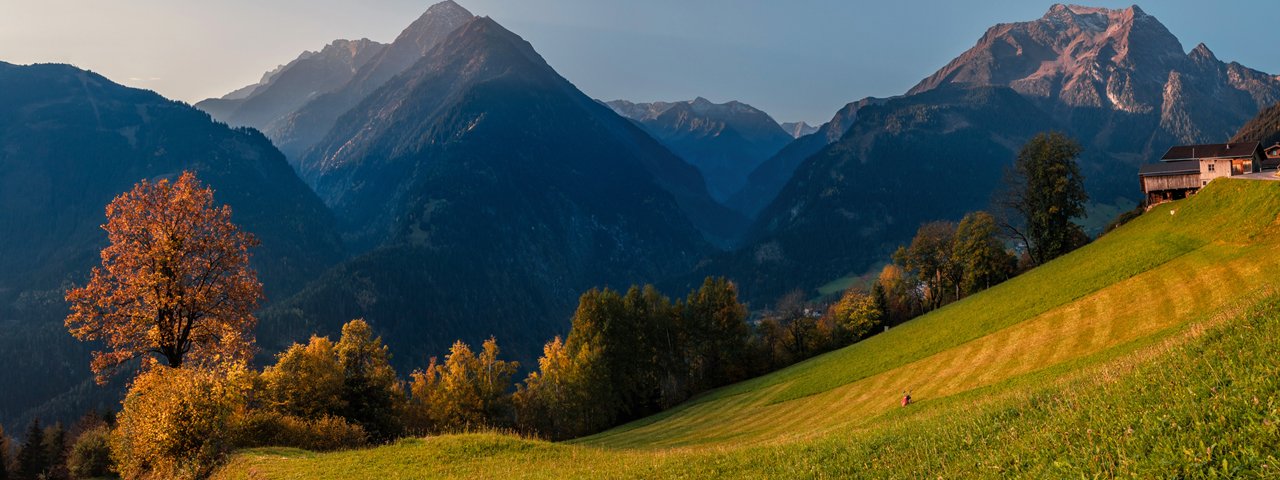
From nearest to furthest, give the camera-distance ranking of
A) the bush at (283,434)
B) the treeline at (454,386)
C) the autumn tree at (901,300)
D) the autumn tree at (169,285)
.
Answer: the autumn tree at (169,285)
the treeline at (454,386)
the bush at (283,434)
the autumn tree at (901,300)

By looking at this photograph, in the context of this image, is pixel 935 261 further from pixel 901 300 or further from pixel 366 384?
pixel 366 384

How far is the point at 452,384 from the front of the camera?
7050cm

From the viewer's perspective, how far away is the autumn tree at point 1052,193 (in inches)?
2997

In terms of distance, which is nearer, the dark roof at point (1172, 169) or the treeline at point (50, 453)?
the treeline at point (50, 453)

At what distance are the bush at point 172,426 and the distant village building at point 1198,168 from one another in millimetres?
94430

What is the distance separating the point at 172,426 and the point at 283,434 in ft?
23.8

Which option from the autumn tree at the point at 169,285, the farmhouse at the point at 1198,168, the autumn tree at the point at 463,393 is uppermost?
the farmhouse at the point at 1198,168

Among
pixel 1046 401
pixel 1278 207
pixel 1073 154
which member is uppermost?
pixel 1073 154

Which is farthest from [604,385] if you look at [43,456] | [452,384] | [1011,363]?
[43,456]

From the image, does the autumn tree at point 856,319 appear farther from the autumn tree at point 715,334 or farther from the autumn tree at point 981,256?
the autumn tree at point 715,334

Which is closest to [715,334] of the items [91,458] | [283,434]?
[283,434]

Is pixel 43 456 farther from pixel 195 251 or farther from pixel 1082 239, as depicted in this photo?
pixel 1082 239

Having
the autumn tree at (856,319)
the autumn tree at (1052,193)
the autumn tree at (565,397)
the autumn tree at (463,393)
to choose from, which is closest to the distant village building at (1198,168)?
the autumn tree at (1052,193)

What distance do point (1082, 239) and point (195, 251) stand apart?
96958 mm
